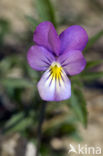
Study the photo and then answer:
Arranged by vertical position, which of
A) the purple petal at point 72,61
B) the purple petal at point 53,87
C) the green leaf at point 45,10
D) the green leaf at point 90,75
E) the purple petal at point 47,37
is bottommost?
the purple petal at point 53,87

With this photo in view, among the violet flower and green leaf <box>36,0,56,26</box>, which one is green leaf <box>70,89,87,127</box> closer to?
the violet flower

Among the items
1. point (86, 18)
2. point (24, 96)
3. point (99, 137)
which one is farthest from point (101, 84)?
point (86, 18)

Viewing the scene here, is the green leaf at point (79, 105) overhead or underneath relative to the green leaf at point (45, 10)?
underneath

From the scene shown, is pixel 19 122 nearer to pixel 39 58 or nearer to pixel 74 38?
pixel 39 58

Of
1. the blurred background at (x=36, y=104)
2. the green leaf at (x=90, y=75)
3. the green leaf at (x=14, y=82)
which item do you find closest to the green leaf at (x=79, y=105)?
the blurred background at (x=36, y=104)

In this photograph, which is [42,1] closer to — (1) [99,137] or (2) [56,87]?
(2) [56,87]

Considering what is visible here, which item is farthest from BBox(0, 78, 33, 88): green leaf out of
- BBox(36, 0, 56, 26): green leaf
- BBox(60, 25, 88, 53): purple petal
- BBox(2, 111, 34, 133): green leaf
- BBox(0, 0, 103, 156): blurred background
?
BBox(60, 25, 88, 53): purple petal

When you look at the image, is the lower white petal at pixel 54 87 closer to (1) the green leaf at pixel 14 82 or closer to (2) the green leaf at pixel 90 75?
(2) the green leaf at pixel 90 75

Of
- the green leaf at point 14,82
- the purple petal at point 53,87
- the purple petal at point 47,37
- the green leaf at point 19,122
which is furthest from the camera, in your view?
the green leaf at point 19,122
